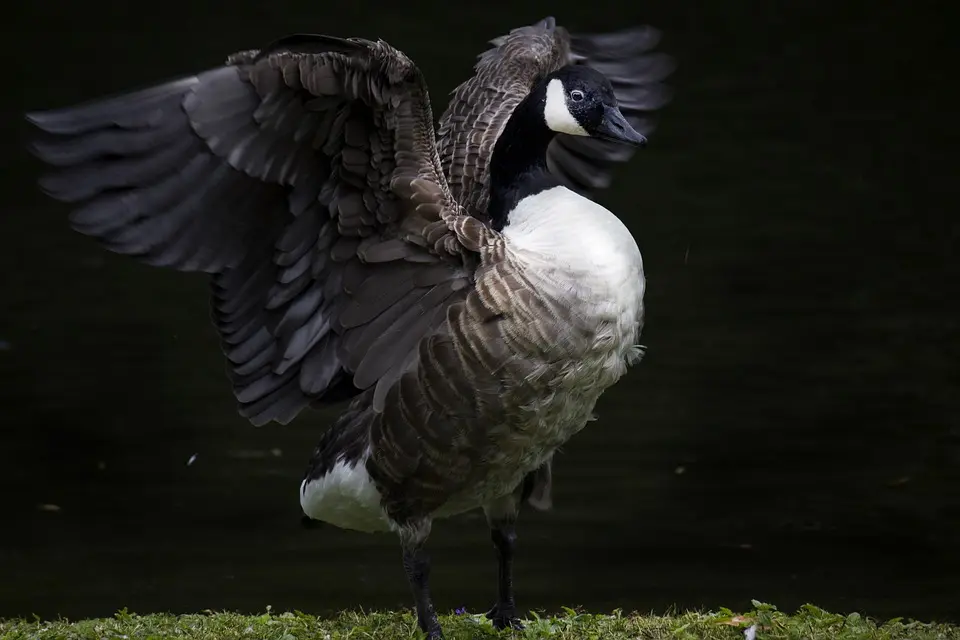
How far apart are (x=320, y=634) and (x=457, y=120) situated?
2.33 metres

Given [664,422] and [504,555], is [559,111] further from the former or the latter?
[664,422]

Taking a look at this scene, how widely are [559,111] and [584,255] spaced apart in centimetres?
67

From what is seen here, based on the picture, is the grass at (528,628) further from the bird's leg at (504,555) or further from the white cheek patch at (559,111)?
the white cheek patch at (559,111)

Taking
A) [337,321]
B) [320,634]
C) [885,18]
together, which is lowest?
[885,18]

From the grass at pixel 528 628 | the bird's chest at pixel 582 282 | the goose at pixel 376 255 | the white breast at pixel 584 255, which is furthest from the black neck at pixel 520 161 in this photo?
the grass at pixel 528 628

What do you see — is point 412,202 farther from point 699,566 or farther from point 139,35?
point 139,35

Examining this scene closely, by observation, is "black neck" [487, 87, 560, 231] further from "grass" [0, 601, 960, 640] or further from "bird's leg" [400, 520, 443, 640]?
"grass" [0, 601, 960, 640]

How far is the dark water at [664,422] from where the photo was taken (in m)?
7.09

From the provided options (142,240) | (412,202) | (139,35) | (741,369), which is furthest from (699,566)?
(139,35)

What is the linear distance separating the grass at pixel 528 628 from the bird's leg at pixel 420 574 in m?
0.09

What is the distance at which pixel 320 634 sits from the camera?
5469 millimetres

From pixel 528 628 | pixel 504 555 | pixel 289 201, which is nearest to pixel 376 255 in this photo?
pixel 289 201

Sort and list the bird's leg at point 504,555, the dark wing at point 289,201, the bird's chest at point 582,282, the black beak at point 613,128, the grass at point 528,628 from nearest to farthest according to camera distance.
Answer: the dark wing at point 289,201, the bird's chest at point 582,282, the grass at point 528,628, the black beak at point 613,128, the bird's leg at point 504,555

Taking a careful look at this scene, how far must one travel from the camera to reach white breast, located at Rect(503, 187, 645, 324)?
5.05 meters
